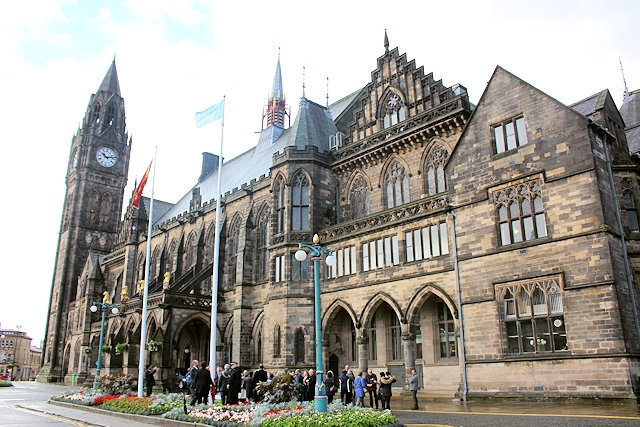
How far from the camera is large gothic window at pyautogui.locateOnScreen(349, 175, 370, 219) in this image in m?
32.7

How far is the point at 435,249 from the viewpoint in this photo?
25016 millimetres

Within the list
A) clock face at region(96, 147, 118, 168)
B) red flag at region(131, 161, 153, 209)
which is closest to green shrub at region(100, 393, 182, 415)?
red flag at region(131, 161, 153, 209)

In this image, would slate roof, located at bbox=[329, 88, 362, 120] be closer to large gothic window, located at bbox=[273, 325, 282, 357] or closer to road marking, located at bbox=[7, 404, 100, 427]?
large gothic window, located at bbox=[273, 325, 282, 357]

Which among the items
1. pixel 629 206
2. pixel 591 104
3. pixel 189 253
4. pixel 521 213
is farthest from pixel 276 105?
pixel 629 206

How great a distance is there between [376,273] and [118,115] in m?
63.0

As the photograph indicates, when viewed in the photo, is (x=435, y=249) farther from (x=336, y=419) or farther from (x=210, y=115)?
(x=336, y=419)

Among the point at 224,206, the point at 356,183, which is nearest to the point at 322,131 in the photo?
the point at 356,183

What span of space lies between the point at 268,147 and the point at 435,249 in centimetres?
3117

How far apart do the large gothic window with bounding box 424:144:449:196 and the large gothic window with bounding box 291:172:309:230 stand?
7824 mm

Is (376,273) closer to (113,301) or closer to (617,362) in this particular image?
(617,362)

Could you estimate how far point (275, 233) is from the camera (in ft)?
110

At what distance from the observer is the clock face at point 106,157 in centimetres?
7571

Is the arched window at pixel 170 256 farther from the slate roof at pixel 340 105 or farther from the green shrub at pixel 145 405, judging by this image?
the green shrub at pixel 145 405

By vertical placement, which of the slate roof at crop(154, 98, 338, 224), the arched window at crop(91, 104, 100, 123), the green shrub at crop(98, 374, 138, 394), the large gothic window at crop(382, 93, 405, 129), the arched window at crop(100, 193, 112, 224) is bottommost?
the green shrub at crop(98, 374, 138, 394)
